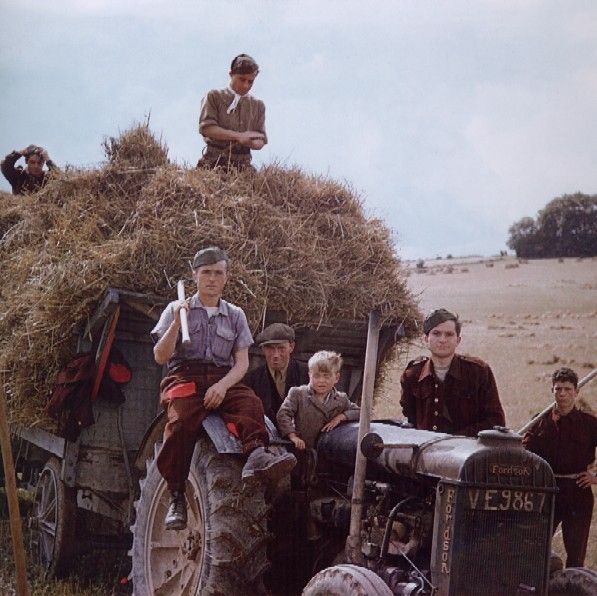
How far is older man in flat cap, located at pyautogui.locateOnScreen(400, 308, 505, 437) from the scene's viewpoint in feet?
16.4

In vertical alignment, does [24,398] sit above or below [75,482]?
above

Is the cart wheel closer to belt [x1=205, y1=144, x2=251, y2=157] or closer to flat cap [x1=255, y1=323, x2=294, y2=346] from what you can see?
flat cap [x1=255, y1=323, x2=294, y2=346]

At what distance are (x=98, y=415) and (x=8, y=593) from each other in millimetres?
1254

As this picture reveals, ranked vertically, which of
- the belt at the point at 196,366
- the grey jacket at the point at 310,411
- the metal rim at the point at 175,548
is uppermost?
the belt at the point at 196,366

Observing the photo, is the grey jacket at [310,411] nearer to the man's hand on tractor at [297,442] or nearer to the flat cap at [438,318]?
the man's hand on tractor at [297,442]

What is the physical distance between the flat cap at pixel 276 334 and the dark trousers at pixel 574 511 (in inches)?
79.8

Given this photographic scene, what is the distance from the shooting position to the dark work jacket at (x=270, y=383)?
18.5ft

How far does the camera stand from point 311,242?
6.36m

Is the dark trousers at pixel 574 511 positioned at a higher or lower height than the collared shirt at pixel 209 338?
lower

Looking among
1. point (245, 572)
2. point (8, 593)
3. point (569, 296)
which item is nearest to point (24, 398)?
point (8, 593)

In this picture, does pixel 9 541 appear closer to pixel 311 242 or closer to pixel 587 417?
pixel 311 242

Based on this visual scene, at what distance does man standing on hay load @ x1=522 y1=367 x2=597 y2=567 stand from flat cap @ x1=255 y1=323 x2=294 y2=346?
5.90ft

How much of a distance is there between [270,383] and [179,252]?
105 cm

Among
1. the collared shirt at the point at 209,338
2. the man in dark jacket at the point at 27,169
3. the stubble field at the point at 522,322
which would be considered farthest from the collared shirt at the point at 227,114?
the collared shirt at the point at 209,338
